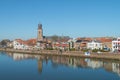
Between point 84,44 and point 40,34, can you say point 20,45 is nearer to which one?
point 40,34

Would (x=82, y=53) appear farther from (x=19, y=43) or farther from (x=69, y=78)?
(x=19, y=43)

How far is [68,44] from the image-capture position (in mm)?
70000

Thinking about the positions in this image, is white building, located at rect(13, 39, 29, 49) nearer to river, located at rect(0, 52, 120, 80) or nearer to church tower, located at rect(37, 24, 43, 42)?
church tower, located at rect(37, 24, 43, 42)

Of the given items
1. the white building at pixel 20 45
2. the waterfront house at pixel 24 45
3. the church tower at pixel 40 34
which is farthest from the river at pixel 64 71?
the white building at pixel 20 45

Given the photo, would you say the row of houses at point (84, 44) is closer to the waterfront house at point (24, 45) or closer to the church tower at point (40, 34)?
the waterfront house at point (24, 45)

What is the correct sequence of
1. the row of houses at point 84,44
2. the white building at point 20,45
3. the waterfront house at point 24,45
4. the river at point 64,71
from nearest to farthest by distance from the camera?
the river at point 64,71 < the row of houses at point 84,44 < the waterfront house at point 24,45 < the white building at point 20,45

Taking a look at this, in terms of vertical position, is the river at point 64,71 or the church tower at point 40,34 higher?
the church tower at point 40,34

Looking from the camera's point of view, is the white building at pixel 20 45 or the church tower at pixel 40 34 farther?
the white building at pixel 20 45

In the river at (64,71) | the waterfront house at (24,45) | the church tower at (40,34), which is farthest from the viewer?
the waterfront house at (24,45)

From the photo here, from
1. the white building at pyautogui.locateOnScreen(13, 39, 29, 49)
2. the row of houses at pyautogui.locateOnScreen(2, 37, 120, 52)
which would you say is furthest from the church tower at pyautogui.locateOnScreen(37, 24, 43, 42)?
the white building at pyautogui.locateOnScreen(13, 39, 29, 49)

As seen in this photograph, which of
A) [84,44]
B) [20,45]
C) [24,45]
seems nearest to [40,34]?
[24,45]

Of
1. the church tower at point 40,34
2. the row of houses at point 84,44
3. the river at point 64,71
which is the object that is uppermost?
the church tower at point 40,34

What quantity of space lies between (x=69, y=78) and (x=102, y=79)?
10.5 ft

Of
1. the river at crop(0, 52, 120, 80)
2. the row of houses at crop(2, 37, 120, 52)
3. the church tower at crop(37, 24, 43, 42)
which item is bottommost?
the river at crop(0, 52, 120, 80)
